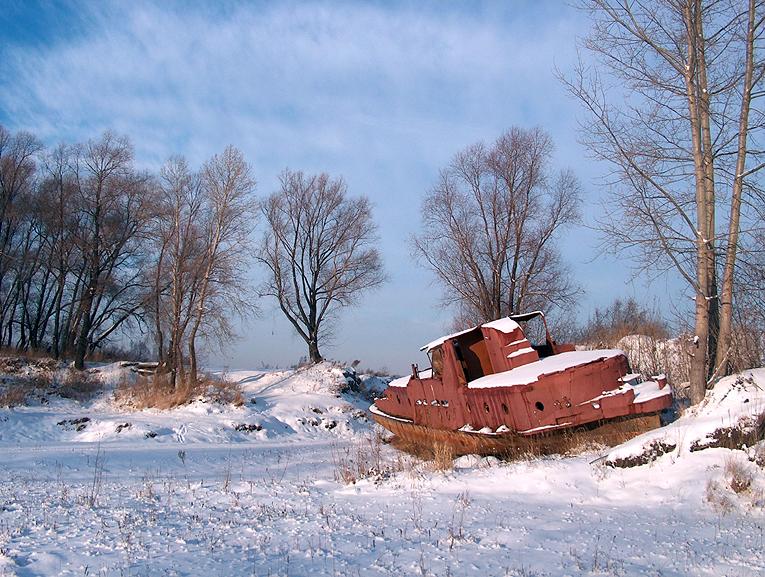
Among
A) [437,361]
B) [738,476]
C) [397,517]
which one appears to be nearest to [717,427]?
[738,476]

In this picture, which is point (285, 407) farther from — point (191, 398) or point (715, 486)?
point (715, 486)

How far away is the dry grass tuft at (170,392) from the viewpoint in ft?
66.6

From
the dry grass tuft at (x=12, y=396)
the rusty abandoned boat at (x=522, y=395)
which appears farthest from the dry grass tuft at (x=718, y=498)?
the dry grass tuft at (x=12, y=396)

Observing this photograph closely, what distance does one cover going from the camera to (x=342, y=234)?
30.6 metres

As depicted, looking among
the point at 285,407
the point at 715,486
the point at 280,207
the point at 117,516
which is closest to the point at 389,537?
the point at 117,516

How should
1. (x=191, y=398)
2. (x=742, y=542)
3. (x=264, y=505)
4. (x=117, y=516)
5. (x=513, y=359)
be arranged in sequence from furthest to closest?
(x=191, y=398) → (x=513, y=359) → (x=264, y=505) → (x=117, y=516) → (x=742, y=542)

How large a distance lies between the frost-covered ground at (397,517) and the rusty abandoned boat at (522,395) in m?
1.08

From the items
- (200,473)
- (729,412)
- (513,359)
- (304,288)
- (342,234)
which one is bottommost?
(200,473)

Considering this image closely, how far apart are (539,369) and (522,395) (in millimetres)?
669

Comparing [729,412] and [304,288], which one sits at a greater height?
[304,288]

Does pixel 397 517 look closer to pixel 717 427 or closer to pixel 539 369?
pixel 717 427

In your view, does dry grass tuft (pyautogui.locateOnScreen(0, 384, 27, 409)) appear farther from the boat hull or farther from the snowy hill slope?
the boat hull

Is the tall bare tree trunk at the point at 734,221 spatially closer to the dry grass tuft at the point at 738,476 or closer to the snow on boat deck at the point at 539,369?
the snow on boat deck at the point at 539,369

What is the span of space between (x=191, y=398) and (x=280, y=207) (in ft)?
42.6
